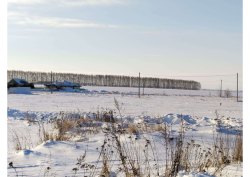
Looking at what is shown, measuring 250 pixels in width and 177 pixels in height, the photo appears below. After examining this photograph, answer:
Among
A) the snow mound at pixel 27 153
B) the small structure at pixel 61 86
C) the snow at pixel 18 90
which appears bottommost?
the snow mound at pixel 27 153

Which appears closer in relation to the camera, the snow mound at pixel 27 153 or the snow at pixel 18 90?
the snow mound at pixel 27 153

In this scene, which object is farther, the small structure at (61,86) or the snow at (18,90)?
the small structure at (61,86)

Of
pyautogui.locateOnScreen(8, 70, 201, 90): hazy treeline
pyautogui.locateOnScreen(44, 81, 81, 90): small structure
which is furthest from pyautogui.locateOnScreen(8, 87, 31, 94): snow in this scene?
pyautogui.locateOnScreen(8, 70, 201, 90): hazy treeline

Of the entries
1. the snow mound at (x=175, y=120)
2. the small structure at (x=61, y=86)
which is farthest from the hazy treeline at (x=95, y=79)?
the snow mound at (x=175, y=120)

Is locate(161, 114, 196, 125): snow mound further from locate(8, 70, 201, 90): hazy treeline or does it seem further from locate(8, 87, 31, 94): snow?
locate(8, 70, 201, 90): hazy treeline

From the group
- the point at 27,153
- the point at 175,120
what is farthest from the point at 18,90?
the point at 27,153

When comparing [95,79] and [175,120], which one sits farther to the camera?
[95,79]

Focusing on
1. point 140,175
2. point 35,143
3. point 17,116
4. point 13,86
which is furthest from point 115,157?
point 13,86

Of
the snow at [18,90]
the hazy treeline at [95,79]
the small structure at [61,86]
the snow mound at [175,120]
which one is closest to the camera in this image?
the snow mound at [175,120]

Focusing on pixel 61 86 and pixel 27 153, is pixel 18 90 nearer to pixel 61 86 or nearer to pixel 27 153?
pixel 61 86

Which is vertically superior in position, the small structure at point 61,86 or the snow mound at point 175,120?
the small structure at point 61,86

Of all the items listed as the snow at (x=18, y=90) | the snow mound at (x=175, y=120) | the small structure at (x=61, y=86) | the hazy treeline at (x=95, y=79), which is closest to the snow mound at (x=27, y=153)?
the snow mound at (x=175, y=120)

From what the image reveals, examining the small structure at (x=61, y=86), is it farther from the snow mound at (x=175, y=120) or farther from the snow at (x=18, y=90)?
the snow mound at (x=175, y=120)

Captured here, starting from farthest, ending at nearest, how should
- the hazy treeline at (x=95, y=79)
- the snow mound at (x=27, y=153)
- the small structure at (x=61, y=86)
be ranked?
1. the hazy treeline at (x=95, y=79)
2. the small structure at (x=61, y=86)
3. the snow mound at (x=27, y=153)
